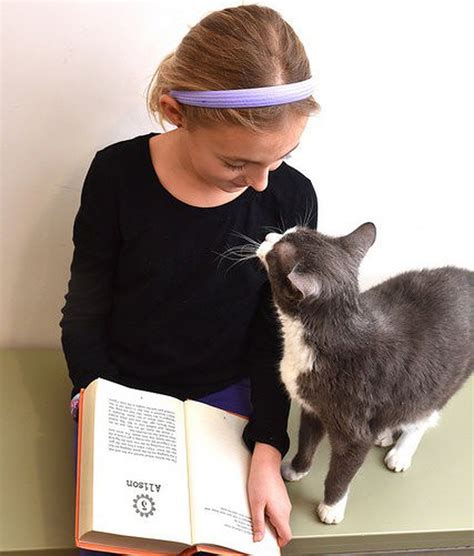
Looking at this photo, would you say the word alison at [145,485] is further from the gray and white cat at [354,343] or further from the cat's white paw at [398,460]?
the cat's white paw at [398,460]

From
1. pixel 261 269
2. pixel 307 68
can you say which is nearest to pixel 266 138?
pixel 307 68

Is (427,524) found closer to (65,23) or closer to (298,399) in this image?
(298,399)

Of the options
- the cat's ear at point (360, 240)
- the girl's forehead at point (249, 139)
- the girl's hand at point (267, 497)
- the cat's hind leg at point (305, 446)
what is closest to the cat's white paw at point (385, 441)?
the cat's hind leg at point (305, 446)

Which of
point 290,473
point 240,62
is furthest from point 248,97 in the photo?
point 290,473

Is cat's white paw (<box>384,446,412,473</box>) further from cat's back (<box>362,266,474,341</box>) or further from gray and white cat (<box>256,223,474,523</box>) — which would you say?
cat's back (<box>362,266,474,341</box>)

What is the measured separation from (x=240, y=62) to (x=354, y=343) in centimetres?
37

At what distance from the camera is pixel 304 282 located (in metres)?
0.78

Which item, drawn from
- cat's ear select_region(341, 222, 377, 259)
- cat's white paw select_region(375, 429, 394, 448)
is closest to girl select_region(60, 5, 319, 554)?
cat's ear select_region(341, 222, 377, 259)

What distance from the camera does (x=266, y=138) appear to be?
0.73 m

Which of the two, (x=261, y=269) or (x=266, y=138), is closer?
(x=266, y=138)

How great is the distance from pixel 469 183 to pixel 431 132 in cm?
13

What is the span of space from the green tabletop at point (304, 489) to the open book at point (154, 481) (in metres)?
0.16

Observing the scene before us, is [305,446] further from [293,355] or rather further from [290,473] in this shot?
[293,355]

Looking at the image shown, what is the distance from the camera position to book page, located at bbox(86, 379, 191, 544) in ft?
2.52
